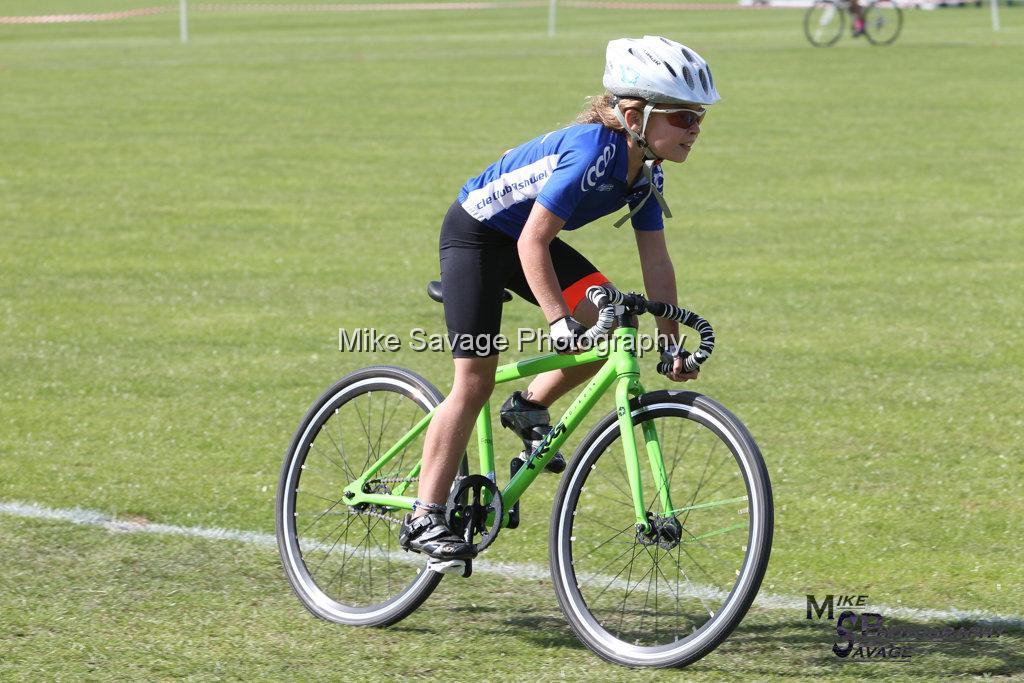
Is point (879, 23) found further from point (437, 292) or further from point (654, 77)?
point (654, 77)

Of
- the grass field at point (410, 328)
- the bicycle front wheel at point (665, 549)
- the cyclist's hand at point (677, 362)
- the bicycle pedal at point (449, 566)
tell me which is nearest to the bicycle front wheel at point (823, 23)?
the grass field at point (410, 328)

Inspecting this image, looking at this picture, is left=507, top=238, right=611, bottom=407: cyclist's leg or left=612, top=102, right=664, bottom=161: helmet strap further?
left=507, top=238, right=611, bottom=407: cyclist's leg

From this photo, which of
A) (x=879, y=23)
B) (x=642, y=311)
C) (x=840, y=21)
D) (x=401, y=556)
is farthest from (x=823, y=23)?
(x=642, y=311)

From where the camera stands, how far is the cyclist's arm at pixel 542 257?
4805 millimetres

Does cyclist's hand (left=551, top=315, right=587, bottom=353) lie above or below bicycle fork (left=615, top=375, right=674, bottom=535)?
above

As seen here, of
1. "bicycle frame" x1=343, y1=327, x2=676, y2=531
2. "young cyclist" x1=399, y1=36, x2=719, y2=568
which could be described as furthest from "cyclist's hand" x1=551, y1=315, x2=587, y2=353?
"bicycle frame" x1=343, y1=327, x2=676, y2=531

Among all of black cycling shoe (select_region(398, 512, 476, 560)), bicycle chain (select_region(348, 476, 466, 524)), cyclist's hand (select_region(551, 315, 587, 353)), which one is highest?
cyclist's hand (select_region(551, 315, 587, 353))

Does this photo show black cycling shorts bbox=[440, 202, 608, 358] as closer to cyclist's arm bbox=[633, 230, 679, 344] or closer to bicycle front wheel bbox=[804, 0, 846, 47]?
cyclist's arm bbox=[633, 230, 679, 344]

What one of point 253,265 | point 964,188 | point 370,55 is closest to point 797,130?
point 964,188

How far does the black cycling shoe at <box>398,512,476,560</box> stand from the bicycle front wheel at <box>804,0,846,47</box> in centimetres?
2898

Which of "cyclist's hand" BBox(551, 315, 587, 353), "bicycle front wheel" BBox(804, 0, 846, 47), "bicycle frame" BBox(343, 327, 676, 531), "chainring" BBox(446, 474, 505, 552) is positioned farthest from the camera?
"bicycle front wheel" BBox(804, 0, 846, 47)

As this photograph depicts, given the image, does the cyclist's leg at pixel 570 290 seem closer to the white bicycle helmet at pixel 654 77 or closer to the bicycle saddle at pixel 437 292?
the bicycle saddle at pixel 437 292

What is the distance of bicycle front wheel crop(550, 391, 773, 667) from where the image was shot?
15.5 ft

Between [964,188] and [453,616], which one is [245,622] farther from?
[964,188]
